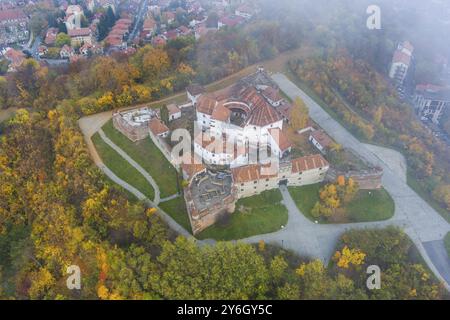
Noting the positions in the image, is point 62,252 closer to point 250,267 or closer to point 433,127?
point 250,267

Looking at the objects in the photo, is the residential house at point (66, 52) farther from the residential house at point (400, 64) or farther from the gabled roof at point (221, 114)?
the residential house at point (400, 64)

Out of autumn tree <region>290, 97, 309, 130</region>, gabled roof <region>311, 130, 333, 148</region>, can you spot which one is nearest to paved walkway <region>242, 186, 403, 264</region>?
gabled roof <region>311, 130, 333, 148</region>

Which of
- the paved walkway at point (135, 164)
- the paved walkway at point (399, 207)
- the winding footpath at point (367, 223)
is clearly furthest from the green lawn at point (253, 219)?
the paved walkway at point (135, 164)

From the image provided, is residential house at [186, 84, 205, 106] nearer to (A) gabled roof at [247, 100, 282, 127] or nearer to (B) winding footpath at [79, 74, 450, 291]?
(A) gabled roof at [247, 100, 282, 127]

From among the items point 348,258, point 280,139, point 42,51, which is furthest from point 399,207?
point 42,51

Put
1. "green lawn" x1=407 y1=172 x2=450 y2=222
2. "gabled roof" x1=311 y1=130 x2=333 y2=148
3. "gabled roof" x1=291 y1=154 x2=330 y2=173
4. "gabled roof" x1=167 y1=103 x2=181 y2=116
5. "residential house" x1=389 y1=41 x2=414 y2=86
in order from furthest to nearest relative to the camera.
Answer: "residential house" x1=389 y1=41 x2=414 y2=86, "gabled roof" x1=167 y1=103 x2=181 y2=116, "gabled roof" x1=311 y1=130 x2=333 y2=148, "green lawn" x1=407 y1=172 x2=450 y2=222, "gabled roof" x1=291 y1=154 x2=330 y2=173

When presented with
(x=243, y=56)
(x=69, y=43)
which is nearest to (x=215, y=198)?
(x=243, y=56)

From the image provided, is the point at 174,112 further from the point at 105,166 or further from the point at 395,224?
the point at 395,224
